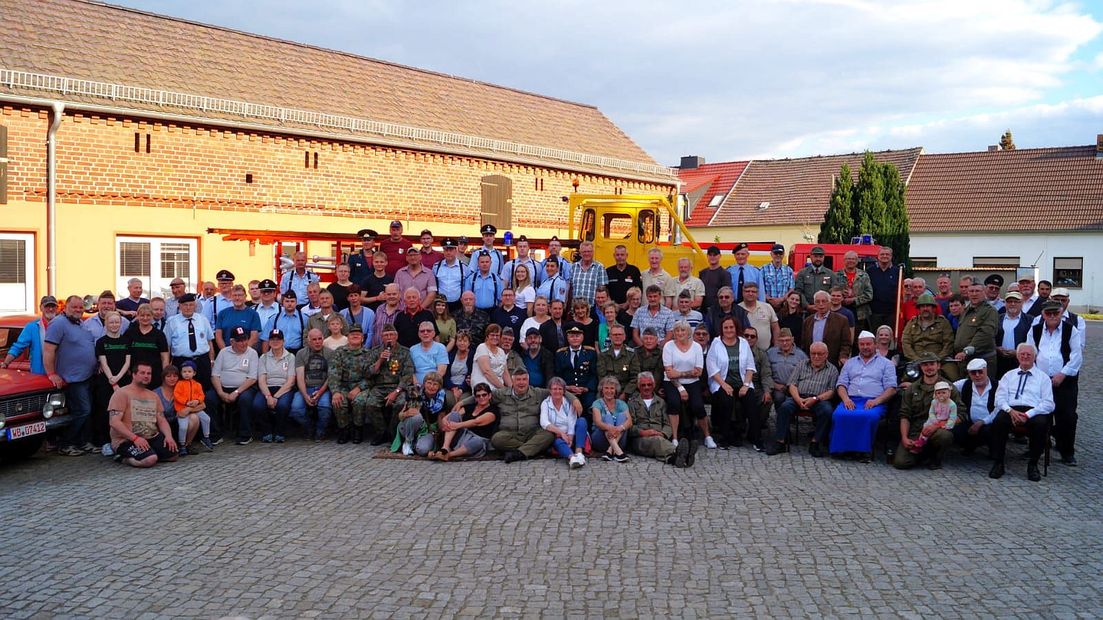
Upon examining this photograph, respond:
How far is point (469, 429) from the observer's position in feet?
33.0

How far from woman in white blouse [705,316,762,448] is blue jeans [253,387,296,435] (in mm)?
5011

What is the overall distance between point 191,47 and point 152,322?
1510cm

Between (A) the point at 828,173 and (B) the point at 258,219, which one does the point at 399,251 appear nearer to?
(B) the point at 258,219

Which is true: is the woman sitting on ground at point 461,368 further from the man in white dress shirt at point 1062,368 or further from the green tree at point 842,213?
the green tree at point 842,213

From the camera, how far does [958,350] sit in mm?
10469

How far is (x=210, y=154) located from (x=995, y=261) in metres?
34.0

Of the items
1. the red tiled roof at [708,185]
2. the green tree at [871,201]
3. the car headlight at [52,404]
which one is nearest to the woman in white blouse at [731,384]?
the car headlight at [52,404]

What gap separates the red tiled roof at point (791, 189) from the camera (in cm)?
4338

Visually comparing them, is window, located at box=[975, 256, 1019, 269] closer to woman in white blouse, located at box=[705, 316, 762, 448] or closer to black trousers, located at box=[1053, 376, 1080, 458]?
black trousers, located at box=[1053, 376, 1080, 458]

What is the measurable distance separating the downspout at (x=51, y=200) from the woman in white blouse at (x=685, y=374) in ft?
42.7

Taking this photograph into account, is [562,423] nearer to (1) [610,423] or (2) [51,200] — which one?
(1) [610,423]

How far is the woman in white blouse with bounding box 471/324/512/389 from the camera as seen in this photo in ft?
34.4

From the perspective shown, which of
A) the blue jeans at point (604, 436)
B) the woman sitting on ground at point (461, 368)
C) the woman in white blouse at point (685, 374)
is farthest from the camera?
the woman sitting on ground at point (461, 368)

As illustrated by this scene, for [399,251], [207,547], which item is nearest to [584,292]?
[399,251]
